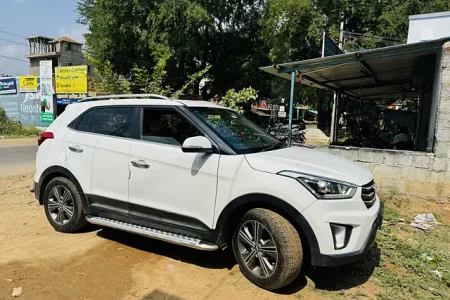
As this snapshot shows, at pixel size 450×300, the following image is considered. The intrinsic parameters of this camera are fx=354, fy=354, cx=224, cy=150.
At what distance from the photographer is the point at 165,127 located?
13.4 feet

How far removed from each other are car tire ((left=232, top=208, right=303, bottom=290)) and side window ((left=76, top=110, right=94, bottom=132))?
243 centimetres

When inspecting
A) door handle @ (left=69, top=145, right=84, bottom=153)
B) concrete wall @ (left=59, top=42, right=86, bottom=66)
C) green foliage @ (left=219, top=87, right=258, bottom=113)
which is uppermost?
concrete wall @ (left=59, top=42, right=86, bottom=66)

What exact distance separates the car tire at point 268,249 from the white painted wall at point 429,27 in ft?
26.2

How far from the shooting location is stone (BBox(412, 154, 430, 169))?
6141 millimetres

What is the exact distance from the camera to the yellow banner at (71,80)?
2541 cm

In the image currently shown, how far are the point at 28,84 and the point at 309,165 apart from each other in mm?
28908

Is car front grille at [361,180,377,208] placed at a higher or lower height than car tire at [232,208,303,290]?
higher

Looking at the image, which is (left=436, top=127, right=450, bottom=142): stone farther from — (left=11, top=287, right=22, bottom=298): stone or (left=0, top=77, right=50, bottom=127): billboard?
(left=0, top=77, right=50, bottom=127): billboard

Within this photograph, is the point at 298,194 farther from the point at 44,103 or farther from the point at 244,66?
the point at 44,103

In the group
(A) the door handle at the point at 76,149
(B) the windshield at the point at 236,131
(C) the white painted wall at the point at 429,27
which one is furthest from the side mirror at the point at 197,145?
(C) the white painted wall at the point at 429,27

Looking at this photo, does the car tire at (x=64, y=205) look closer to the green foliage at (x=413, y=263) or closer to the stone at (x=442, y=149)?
the green foliage at (x=413, y=263)

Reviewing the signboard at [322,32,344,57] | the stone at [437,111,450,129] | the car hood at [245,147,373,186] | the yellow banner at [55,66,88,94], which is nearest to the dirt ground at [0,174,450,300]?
the car hood at [245,147,373,186]

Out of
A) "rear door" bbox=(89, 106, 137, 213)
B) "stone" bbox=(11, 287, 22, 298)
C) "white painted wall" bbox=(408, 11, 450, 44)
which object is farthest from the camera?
"white painted wall" bbox=(408, 11, 450, 44)

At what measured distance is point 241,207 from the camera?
11.3 feet
